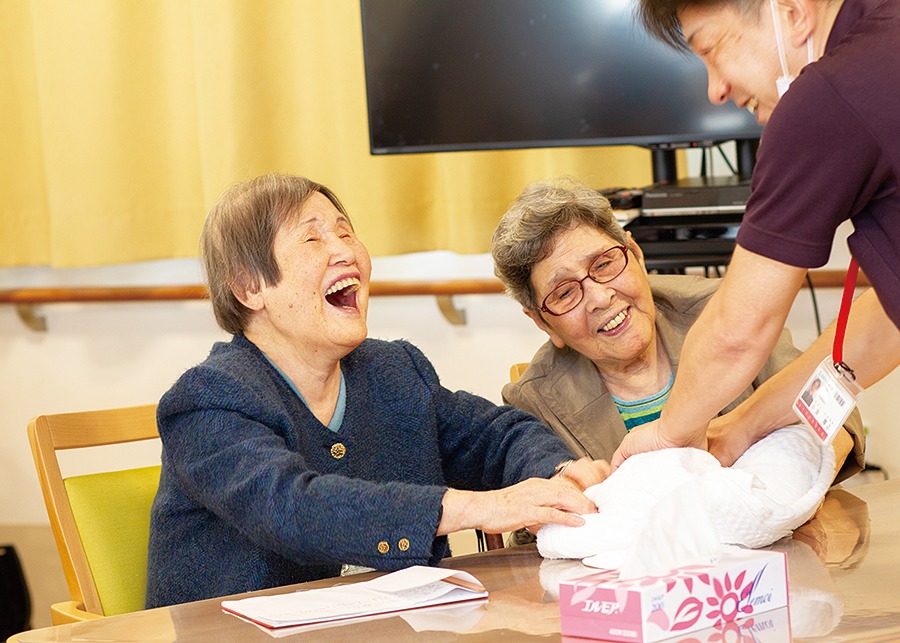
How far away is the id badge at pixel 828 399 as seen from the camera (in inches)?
49.9

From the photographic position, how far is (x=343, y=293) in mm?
1834

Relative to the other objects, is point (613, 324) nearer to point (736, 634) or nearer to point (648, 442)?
point (648, 442)

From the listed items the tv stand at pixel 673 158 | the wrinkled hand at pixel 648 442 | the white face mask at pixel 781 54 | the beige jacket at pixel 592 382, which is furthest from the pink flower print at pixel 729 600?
the tv stand at pixel 673 158

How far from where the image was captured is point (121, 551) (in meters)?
1.82

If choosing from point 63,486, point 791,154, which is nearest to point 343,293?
point 63,486

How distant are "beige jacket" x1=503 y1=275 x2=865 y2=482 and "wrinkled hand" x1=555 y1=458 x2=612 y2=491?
0.29 m

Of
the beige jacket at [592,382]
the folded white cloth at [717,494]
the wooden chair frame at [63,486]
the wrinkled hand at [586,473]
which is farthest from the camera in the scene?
the beige jacket at [592,382]

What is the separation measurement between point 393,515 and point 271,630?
25 cm

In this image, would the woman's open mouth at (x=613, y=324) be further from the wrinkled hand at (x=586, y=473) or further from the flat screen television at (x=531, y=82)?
the flat screen television at (x=531, y=82)

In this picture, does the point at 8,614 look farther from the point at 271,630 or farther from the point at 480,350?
the point at 271,630

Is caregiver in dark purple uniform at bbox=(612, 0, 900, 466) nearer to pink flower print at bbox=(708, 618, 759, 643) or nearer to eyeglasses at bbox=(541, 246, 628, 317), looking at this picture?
pink flower print at bbox=(708, 618, 759, 643)

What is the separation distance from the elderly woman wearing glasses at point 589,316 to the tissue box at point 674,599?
81 cm

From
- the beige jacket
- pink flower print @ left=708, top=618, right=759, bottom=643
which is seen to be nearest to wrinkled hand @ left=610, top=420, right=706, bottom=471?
the beige jacket

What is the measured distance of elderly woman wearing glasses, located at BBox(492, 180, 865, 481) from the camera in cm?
195
